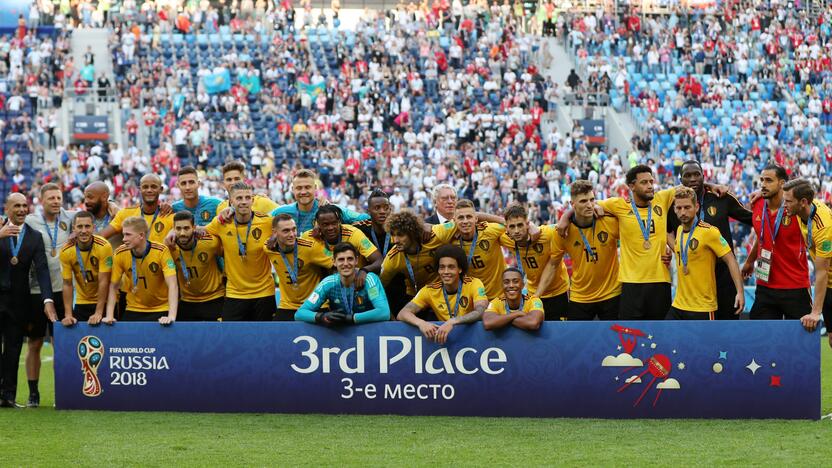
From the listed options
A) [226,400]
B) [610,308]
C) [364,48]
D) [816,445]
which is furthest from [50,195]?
[364,48]

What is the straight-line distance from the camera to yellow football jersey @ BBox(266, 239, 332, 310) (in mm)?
11109

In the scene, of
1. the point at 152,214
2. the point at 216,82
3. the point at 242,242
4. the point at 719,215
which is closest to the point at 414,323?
the point at 242,242

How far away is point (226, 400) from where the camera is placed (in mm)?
10875

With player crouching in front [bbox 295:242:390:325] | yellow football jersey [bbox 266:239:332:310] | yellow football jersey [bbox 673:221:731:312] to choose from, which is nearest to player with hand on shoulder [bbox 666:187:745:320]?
yellow football jersey [bbox 673:221:731:312]

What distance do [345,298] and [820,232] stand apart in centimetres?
387

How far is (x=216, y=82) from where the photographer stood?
3394cm

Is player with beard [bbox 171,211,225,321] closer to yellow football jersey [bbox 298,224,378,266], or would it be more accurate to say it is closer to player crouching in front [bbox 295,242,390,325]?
yellow football jersey [bbox 298,224,378,266]

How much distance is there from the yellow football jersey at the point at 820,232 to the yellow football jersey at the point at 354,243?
11.8ft

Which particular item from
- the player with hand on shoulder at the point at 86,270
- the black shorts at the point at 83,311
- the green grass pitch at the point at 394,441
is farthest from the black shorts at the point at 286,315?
the black shorts at the point at 83,311

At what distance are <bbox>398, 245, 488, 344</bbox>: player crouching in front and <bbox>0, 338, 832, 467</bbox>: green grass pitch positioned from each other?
0.73 m

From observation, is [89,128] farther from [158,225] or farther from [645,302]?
[645,302]

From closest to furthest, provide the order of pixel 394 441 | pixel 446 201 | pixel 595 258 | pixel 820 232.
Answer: pixel 394 441 → pixel 820 232 → pixel 595 258 → pixel 446 201

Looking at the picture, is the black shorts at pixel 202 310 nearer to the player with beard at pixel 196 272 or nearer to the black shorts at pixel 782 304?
the player with beard at pixel 196 272

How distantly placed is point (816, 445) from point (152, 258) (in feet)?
19.2
